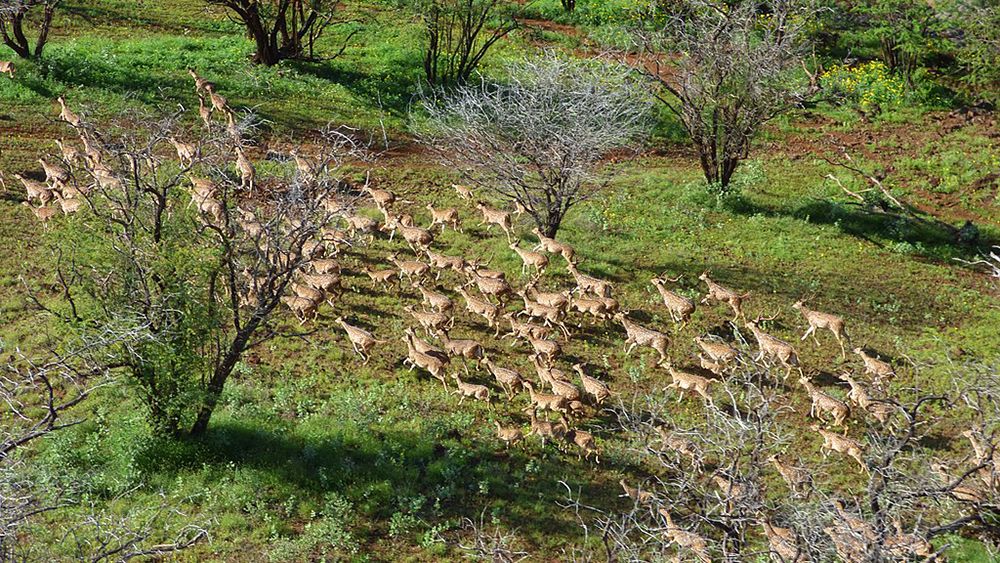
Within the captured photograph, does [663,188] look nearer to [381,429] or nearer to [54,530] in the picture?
[381,429]

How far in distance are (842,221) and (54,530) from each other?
20667 millimetres

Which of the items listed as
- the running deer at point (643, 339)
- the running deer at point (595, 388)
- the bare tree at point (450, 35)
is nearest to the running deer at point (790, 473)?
the running deer at point (595, 388)

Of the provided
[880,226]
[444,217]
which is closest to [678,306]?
[444,217]

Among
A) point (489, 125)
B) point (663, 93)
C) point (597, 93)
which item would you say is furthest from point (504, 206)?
point (663, 93)

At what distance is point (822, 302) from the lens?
22.2m

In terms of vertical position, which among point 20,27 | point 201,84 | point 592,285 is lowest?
point 592,285

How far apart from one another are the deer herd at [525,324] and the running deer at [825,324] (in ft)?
0.10

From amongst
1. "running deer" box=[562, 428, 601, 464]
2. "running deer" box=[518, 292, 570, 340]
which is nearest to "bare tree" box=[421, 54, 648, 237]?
"running deer" box=[518, 292, 570, 340]

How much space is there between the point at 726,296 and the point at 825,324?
2155 mm

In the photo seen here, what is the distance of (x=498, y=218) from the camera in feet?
78.3

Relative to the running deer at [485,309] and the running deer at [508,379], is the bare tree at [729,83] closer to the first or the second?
the running deer at [485,309]

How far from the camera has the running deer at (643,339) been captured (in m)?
19.2

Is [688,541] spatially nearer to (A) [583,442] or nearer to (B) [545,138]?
(A) [583,442]

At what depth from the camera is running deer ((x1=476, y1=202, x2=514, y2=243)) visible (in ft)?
78.0
